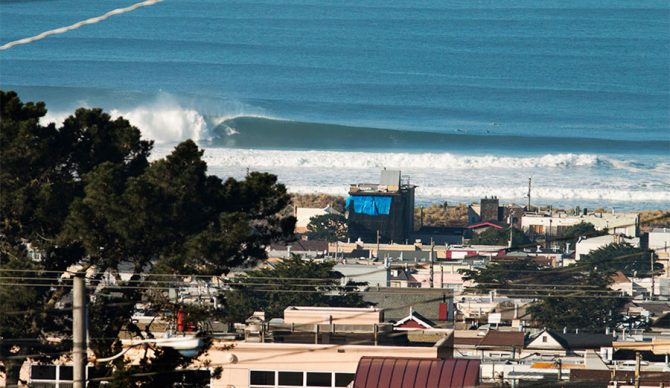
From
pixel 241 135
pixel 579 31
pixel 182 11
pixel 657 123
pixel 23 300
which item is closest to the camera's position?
pixel 23 300

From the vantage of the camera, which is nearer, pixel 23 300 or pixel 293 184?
pixel 23 300

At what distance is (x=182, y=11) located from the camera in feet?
391

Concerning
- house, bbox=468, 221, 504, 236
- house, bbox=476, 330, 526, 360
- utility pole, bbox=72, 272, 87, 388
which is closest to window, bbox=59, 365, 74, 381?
house, bbox=476, 330, 526, 360

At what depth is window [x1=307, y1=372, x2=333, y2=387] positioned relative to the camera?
1530 cm

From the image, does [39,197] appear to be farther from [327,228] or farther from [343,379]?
[327,228]

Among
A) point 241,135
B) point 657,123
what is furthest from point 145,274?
point 657,123

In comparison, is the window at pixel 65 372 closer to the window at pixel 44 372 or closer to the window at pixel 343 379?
the window at pixel 44 372

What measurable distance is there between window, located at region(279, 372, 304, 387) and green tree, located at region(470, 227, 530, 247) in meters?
19.4

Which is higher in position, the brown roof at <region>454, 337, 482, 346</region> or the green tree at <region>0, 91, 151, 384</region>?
the green tree at <region>0, 91, 151, 384</region>

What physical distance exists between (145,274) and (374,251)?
18632mm

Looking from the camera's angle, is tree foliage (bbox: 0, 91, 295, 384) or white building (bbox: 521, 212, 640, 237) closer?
tree foliage (bbox: 0, 91, 295, 384)

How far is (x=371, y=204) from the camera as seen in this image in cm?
3762

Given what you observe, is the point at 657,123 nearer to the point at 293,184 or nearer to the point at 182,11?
the point at 293,184

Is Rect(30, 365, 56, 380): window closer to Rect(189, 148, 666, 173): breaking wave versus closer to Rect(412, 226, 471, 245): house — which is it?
Rect(412, 226, 471, 245): house
